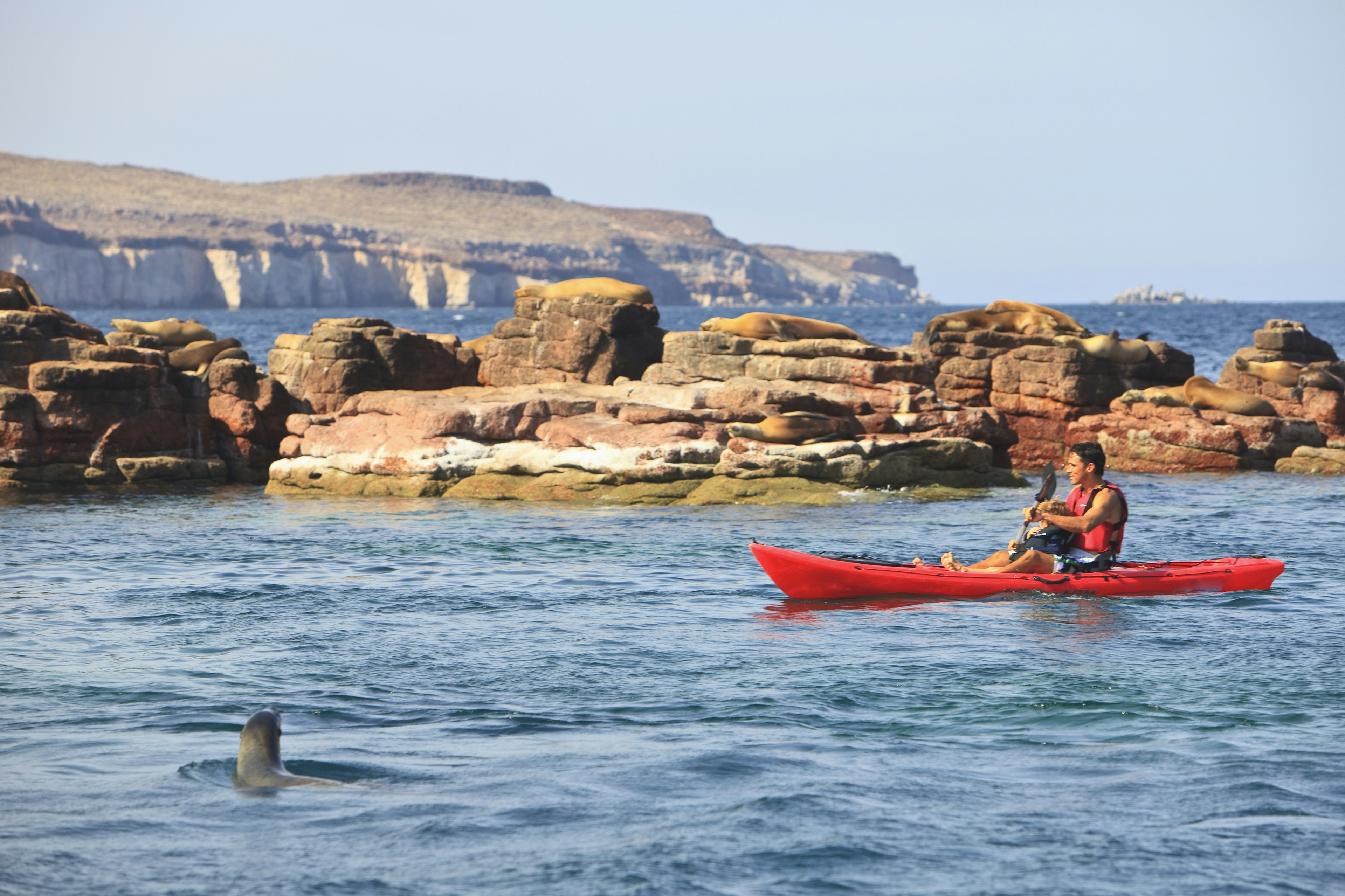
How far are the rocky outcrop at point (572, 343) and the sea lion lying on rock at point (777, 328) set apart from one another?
1319 mm

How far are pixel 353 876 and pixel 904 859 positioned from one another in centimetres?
245

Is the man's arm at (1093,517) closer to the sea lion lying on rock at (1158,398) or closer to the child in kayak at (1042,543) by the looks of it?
the child in kayak at (1042,543)

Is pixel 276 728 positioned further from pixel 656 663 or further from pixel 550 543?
pixel 550 543

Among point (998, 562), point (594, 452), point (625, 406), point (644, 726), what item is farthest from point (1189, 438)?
point (644, 726)

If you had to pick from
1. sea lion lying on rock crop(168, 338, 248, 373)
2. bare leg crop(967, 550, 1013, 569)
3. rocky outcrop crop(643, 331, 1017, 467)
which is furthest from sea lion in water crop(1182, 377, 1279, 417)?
sea lion lying on rock crop(168, 338, 248, 373)

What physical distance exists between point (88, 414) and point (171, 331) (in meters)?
4.09

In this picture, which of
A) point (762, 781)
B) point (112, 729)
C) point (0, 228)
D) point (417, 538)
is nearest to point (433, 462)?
point (417, 538)

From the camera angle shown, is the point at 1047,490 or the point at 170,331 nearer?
the point at 1047,490

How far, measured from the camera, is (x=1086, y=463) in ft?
40.2

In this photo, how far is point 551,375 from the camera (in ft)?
78.5

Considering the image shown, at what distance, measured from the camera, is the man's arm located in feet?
40.1

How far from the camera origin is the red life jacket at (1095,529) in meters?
12.4

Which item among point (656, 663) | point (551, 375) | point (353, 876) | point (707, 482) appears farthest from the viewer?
point (551, 375)

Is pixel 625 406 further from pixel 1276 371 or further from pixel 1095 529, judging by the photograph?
pixel 1276 371
